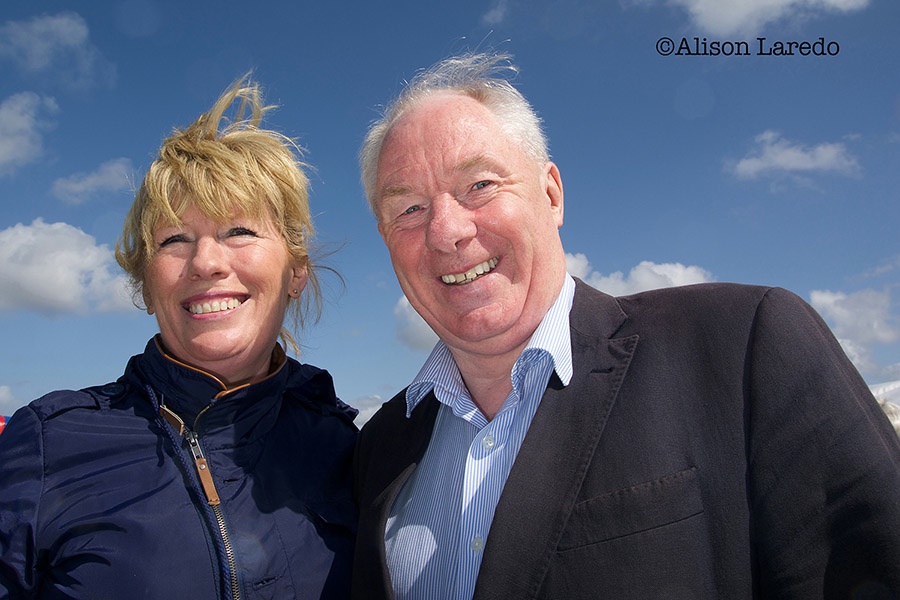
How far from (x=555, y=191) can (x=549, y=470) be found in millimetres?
1461

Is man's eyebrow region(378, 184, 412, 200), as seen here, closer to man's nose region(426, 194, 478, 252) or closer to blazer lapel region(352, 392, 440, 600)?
man's nose region(426, 194, 478, 252)

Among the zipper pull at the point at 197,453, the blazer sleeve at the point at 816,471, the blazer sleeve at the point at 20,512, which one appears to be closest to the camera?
the blazer sleeve at the point at 816,471

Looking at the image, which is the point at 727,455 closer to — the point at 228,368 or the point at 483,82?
the point at 483,82

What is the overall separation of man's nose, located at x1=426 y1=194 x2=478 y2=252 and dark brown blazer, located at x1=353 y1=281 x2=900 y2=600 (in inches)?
32.6

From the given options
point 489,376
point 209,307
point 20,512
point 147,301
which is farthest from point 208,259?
point 489,376

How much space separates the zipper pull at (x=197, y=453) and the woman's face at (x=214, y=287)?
0.37 metres

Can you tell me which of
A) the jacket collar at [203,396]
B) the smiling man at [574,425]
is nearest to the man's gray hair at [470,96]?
the smiling man at [574,425]

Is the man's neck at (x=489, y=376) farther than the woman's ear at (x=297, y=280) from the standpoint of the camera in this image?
No

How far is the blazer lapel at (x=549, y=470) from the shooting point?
2.04 metres

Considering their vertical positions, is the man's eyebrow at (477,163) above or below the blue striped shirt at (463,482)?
above

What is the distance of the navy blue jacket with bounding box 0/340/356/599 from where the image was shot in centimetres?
239

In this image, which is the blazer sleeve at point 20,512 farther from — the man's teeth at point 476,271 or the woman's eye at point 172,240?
the man's teeth at point 476,271

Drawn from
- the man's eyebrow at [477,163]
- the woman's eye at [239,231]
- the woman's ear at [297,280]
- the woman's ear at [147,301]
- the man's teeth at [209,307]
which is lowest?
the man's teeth at [209,307]

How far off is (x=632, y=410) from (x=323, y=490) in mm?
1557
